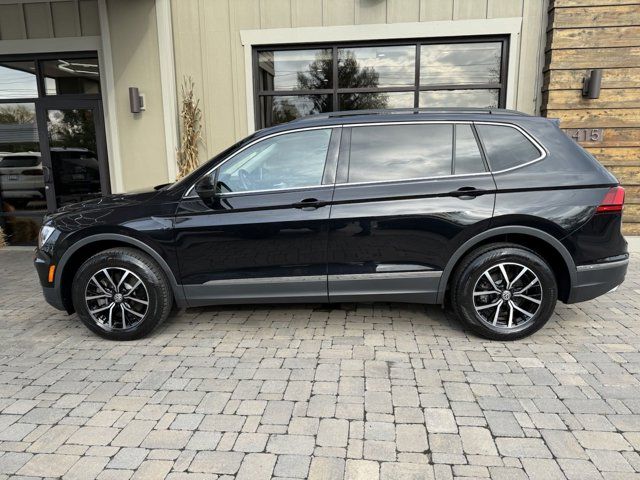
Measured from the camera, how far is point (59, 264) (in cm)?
381

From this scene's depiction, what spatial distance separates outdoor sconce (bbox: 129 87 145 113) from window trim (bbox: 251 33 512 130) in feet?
5.77

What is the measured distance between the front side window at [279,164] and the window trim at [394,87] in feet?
12.1

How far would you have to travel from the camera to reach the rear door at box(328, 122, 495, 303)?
11.8ft

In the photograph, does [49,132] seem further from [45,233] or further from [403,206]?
[403,206]

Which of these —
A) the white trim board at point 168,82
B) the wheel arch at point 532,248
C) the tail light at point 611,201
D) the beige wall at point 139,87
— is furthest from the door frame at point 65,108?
the tail light at point 611,201

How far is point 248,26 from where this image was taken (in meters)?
7.00

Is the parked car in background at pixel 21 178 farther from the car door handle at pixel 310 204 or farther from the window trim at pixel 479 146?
the window trim at pixel 479 146

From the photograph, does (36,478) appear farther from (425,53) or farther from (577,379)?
(425,53)

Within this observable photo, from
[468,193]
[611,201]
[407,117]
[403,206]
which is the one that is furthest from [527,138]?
[403,206]

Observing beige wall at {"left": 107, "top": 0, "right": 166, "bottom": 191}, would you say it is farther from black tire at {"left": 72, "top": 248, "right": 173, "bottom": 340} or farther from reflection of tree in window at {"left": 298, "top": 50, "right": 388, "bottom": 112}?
black tire at {"left": 72, "top": 248, "right": 173, "bottom": 340}

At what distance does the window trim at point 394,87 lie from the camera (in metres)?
6.82

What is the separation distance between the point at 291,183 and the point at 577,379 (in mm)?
2536

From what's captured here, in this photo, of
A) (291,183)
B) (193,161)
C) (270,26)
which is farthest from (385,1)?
(291,183)

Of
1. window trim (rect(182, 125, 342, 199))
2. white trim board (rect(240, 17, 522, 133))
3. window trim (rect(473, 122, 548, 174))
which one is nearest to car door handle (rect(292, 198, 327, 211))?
window trim (rect(182, 125, 342, 199))
